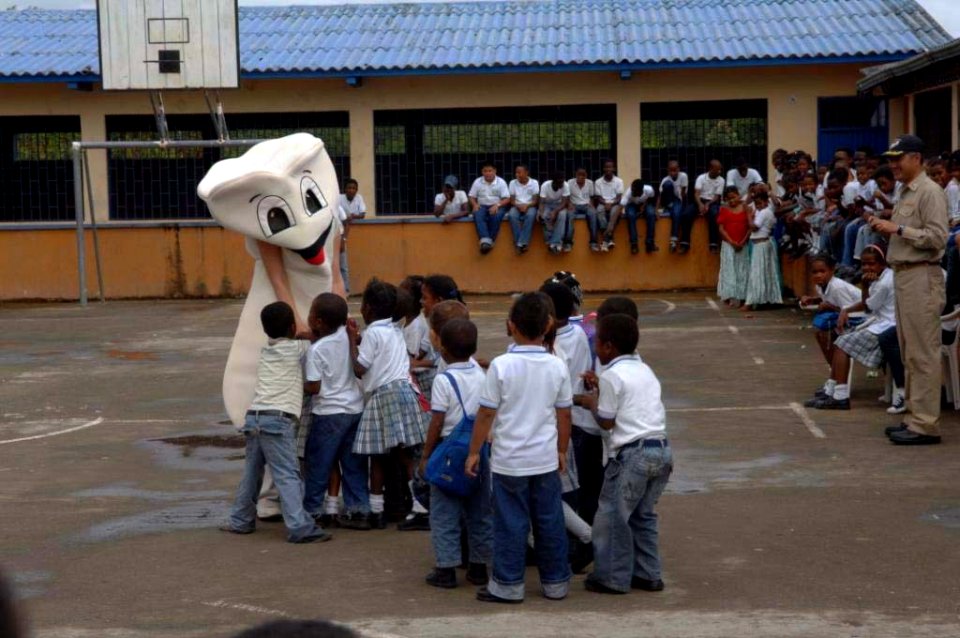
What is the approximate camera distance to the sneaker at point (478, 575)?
684 cm

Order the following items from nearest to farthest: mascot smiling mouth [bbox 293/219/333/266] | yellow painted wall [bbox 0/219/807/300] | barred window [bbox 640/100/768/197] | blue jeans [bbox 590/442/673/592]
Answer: blue jeans [bbox 590/442/673/592]
mascot smiling mouth [bbox 293/219/333/266]
yellow painted wall [bbox 0/219/807/300]
barred window [bbox 640/100/768/197]

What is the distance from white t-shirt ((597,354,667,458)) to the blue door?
60.1 ft

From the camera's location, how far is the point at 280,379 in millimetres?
7668

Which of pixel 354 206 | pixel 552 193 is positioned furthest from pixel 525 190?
pixel 354 206

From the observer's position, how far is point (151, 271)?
2397 cm

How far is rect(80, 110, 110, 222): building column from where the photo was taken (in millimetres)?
25047

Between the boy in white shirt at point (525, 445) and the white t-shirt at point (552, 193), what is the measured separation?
1657cm

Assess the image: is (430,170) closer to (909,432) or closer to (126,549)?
(909,432)

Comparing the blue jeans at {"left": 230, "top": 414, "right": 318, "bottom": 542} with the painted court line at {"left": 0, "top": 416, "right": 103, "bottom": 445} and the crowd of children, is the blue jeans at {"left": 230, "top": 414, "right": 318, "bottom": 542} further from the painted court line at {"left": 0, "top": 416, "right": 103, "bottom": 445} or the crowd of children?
the painted court line at {"left": 0, "top": 416, "right": 103, "bottom": 445}

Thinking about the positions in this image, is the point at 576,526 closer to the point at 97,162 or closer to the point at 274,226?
the point at 274,226

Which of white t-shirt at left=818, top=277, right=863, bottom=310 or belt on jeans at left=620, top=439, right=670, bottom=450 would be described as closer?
belt on jeans at left=620, top=439, right=670, bottom=450

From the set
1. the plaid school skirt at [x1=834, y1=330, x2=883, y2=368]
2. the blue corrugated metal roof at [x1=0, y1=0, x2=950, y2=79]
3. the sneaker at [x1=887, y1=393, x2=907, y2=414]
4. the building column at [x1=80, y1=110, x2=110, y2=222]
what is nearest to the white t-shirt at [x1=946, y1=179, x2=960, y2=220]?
the plaid school skirt at [x1=834, y1=330, x2=883, y2=368]

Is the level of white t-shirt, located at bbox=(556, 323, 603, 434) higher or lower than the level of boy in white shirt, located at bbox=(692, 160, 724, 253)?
lower

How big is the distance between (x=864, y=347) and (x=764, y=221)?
858cm
